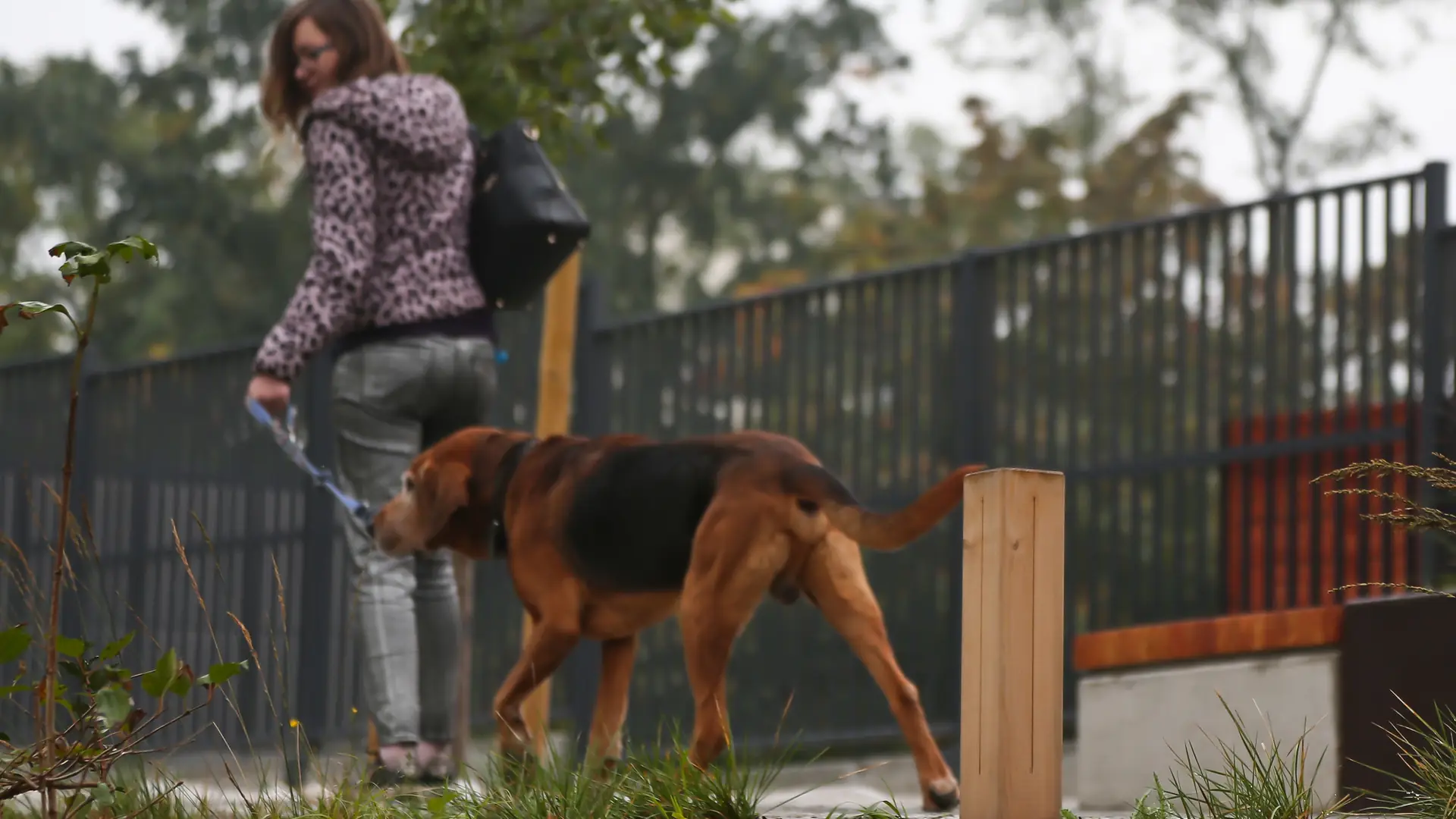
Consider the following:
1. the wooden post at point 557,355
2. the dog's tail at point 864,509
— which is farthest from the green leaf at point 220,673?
the wooden post at point 557,355

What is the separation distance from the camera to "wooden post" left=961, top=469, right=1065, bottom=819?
3.60 m

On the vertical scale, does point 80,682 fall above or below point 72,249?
below

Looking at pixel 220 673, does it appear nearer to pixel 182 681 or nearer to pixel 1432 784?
pixel 182 681

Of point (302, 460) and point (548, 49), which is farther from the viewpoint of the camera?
point (548, 49)

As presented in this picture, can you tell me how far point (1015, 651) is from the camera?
3611mm

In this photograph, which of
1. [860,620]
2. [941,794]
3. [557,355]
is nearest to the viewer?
[941,794]

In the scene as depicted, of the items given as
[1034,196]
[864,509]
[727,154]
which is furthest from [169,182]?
[864,509]

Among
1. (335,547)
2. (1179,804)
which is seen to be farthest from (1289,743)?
(335,547)

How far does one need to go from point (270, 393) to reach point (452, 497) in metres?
0.70

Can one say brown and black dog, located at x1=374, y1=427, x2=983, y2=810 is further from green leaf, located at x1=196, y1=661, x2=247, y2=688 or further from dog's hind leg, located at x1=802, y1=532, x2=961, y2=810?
green leaf, located at x1=196, y1=661, x2=247, y2=688

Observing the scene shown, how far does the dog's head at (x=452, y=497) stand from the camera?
559 cm

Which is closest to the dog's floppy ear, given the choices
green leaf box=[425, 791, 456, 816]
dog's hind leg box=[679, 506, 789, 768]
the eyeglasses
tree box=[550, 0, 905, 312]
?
dog's hind leg box=[679, 506, 789, 768]

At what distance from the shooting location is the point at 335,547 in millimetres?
9375

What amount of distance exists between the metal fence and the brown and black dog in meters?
0.70
